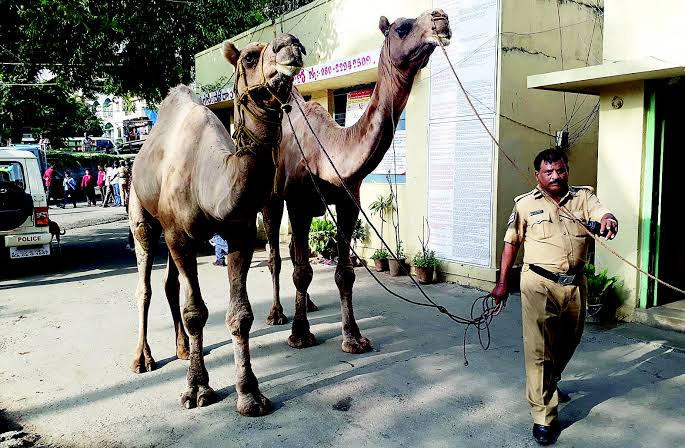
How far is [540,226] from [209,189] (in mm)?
2306

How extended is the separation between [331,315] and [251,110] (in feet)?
12.6

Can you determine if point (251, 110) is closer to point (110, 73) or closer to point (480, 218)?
point (480, 218)

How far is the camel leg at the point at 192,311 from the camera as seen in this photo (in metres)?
4.34

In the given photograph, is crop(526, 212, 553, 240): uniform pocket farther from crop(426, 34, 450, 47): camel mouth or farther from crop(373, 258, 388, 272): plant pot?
crop(373, 258, 388, 272): plant pot

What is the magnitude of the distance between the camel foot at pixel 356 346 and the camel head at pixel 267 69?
2.73 metres

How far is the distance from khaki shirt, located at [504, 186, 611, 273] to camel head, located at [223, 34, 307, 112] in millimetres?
1883

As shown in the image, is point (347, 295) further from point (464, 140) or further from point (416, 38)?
point (464, 140)

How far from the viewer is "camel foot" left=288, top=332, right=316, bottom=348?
5.57 m

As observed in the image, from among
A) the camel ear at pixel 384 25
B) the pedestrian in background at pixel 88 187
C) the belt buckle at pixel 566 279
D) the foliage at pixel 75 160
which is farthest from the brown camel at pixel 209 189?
the foliage at pixel 75 160

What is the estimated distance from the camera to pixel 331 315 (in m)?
6.84

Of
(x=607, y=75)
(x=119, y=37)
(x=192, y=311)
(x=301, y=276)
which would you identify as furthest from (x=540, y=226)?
(x=119, y=37)

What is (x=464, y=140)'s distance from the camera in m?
8.16

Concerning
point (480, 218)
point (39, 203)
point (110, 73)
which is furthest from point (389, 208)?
point (110, 73)

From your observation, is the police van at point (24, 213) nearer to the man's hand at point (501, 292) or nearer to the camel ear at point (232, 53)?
the camel ear at point (232, 53)
